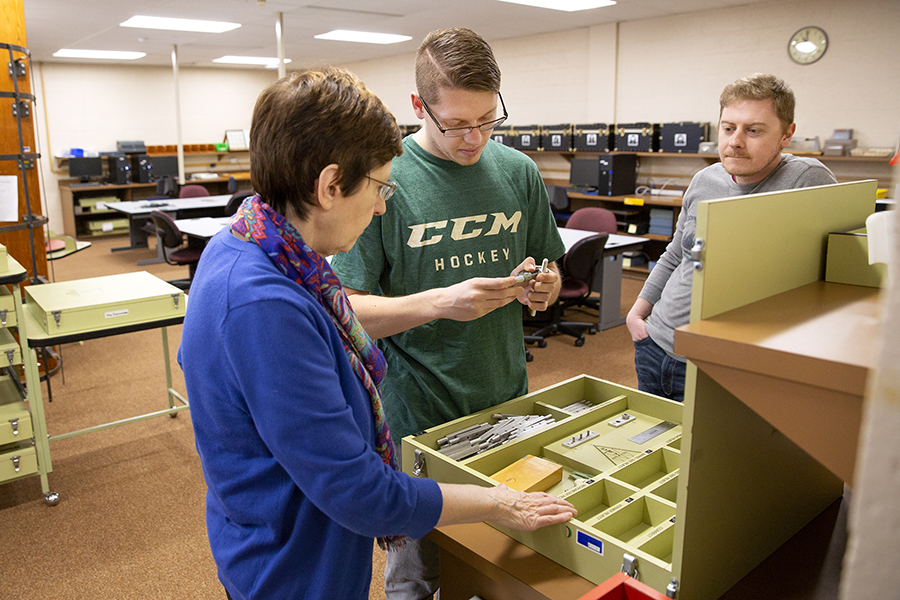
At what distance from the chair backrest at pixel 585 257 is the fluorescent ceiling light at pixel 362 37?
17.5 feet

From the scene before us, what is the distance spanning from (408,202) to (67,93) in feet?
39.4

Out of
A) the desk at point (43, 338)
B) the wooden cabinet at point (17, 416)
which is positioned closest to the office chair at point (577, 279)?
the desk at point (43, 338)

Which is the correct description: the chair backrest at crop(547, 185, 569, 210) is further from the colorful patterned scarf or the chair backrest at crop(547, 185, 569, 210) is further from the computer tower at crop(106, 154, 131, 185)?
the computer tower at crop(106, 154, 131, 185)

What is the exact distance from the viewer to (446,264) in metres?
1.60

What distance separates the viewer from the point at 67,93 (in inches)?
439

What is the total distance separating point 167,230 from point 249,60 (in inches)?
243

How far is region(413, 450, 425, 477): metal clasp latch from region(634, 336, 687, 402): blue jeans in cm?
102

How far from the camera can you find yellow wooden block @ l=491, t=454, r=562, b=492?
4.16 feet

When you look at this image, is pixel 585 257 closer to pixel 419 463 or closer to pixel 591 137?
pixel 591 137

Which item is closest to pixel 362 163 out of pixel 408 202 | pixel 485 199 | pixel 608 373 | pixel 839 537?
pixel 408 202

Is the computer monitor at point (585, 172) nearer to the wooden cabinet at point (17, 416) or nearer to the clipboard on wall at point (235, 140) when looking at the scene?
the wooden cabinet at point (17, 416)

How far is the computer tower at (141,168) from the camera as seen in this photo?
1098cm

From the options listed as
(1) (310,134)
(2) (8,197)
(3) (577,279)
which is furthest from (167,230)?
(1) (310,134)

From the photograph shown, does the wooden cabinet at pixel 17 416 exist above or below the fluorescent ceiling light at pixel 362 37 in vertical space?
Result: below
